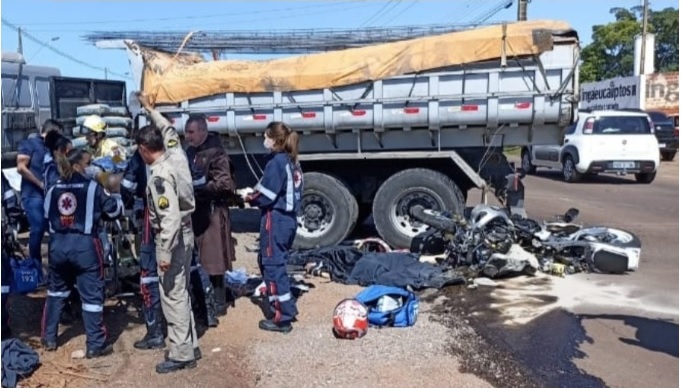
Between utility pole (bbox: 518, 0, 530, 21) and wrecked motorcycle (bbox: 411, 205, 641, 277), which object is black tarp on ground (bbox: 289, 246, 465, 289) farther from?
utility pole (bbox: 518, 0, 530, 21)

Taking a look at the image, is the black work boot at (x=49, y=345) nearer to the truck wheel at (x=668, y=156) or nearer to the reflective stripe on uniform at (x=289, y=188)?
the reflective stripe on uniform at (x=289, y=188)

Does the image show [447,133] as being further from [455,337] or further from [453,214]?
[455,337]

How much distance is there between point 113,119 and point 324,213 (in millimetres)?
3940

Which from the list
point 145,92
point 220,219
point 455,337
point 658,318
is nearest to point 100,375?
point 220,219

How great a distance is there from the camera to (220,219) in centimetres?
576

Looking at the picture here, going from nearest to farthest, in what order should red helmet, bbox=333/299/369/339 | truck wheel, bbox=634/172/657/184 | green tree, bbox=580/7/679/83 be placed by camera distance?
red helmet, bbox=333/299/369/339 < truck wheel, bbox=634/172/657/184 < green tree, bbox=580/7/679/83

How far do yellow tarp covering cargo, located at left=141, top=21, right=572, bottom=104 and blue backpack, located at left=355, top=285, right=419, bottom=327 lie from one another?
3325mm

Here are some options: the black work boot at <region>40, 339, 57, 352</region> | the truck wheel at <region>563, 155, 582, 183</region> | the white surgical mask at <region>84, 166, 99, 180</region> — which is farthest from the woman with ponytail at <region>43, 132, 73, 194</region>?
the truck wheel at <region>563, 155, 582, 183</region>

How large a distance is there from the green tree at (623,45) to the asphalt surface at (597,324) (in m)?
39.1

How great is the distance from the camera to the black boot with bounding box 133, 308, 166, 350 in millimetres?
5172

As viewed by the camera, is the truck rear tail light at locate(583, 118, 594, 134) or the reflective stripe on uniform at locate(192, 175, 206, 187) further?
the truck rear tail light at locate(583, 118, 594, 134)

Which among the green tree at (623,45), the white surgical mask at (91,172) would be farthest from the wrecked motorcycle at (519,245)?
the green tree at (623,45)

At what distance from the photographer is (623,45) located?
45344mm

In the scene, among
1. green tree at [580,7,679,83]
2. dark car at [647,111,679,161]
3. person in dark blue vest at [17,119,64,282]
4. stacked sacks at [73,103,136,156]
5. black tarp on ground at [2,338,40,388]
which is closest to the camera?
black tarp on ground at [2,338,40,388]
